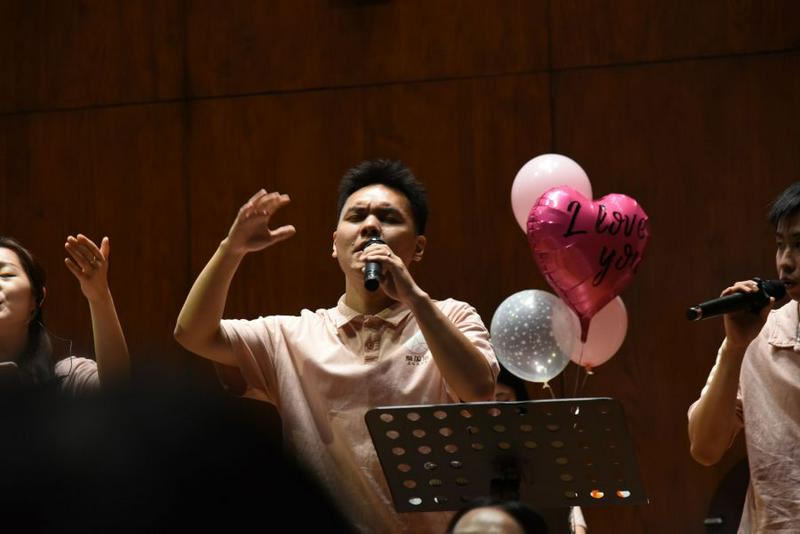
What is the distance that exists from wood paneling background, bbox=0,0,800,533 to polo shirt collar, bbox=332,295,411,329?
3.49ft

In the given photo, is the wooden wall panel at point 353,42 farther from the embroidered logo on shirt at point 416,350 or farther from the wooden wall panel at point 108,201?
the embroidered logo on shirt at point 416,350

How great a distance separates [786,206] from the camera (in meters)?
2.68

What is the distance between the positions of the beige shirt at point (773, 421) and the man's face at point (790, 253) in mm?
135

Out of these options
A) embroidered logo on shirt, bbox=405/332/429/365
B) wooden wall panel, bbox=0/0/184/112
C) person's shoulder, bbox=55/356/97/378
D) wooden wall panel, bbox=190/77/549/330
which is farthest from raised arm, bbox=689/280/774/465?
wooden wall panel, bbox=0/0/184/112

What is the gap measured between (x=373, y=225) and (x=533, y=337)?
50 centimetres

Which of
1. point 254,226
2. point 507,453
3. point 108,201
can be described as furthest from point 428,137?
point 507,453

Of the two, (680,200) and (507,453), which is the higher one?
(680,200)

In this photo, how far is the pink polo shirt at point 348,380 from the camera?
2439 millimetres

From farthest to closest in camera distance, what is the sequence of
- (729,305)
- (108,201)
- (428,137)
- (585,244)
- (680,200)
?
(108,201), (428,137), (680,200), (585,244), (729,305)

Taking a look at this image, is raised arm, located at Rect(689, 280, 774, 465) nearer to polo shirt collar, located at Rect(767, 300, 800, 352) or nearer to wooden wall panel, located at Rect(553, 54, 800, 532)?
polo shirt collar, located at Rect(767, 300, 800, 352)

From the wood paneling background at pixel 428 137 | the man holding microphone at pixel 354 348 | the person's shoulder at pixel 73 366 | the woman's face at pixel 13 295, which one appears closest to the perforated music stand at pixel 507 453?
the man holding microphone at pixel 354 348

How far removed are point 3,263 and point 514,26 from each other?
188 cm

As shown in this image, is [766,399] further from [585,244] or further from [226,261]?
[226,261]

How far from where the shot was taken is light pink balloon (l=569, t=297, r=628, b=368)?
3051mm
